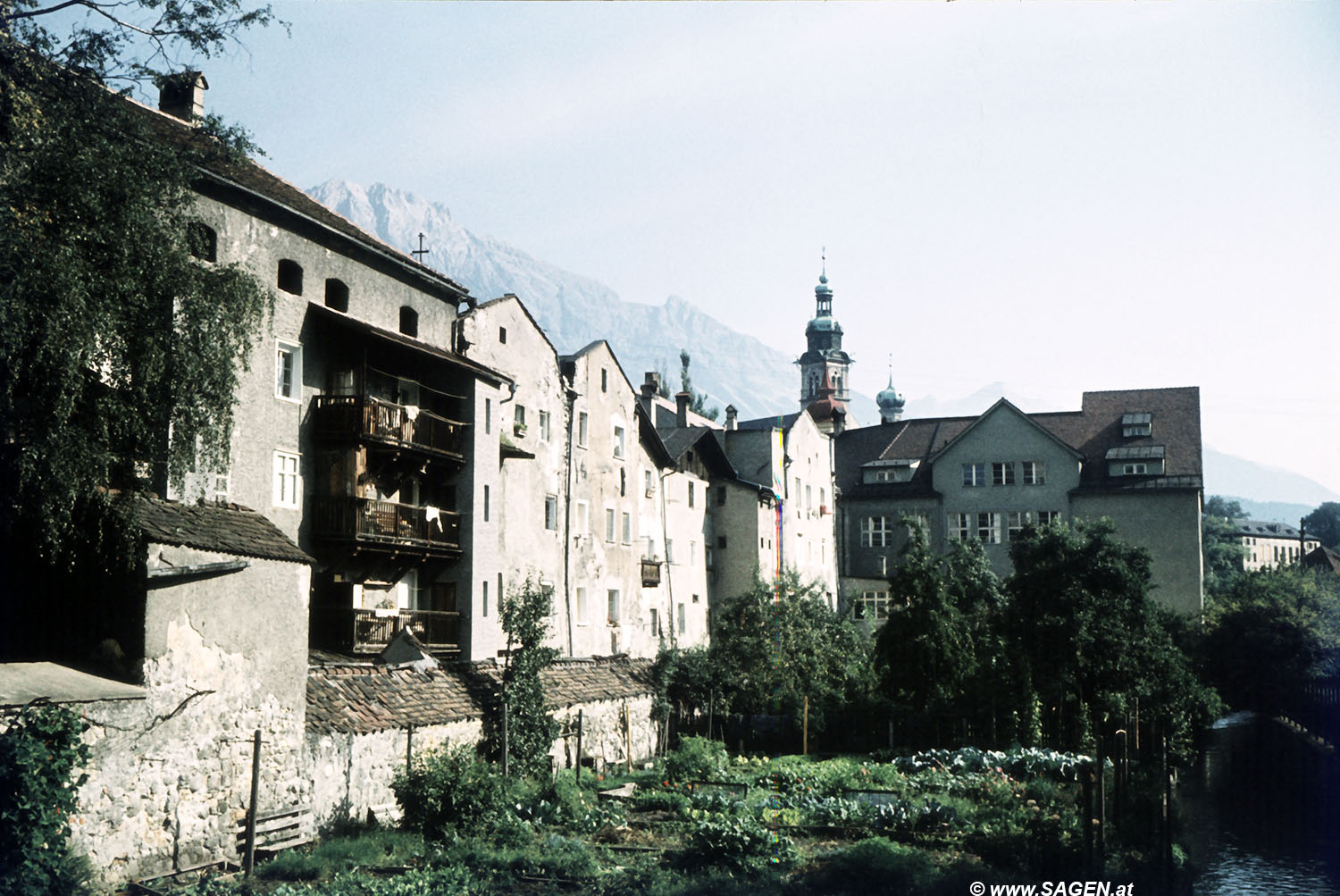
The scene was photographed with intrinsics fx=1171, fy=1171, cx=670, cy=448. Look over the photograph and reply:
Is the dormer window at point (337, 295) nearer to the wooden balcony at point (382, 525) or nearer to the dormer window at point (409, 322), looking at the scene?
the dormer window at point (409, 322)

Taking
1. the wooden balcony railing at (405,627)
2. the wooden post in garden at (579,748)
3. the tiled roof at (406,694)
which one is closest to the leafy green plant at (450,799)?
the tiled roof at (406,694)

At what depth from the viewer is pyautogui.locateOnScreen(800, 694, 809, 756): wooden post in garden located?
43688 millimetres

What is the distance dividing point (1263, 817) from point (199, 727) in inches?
1277

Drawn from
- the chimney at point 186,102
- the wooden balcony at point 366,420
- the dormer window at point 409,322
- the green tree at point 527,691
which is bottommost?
the green tree at point 527,691

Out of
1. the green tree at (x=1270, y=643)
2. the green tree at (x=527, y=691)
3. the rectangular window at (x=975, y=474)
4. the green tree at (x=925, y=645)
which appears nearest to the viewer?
the green tree at (x=527, y=691)

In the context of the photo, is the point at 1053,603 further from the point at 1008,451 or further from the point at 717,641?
the point at 1008,451

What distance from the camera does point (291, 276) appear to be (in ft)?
106

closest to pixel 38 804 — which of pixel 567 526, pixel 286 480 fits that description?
pixel 286 480

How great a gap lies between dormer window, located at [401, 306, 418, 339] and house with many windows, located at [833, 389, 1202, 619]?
117ft

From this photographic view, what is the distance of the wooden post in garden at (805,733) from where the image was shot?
43.7m

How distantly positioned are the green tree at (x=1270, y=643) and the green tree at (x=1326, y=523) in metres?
133

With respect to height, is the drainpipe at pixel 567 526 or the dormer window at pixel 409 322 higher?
the dormer window at pixel 409 322

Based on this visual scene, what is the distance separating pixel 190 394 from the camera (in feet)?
72.3

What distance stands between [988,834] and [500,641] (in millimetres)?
18153
